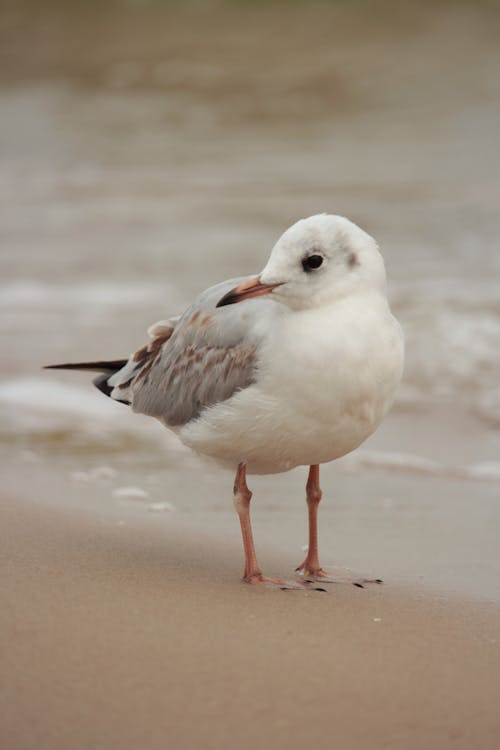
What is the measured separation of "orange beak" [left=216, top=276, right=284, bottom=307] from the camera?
3.74 meters

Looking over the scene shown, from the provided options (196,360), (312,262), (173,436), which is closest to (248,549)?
(196,360)

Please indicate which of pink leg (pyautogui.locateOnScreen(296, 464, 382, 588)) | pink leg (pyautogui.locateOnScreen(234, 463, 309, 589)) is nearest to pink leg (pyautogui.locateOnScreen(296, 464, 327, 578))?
pink leg (pyautogui.locateOnScreen(296, 464, 382, 588))

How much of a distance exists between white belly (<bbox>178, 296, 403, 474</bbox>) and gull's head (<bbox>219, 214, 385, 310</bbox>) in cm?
8

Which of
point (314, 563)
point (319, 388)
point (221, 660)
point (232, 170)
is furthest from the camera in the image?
point (232, 170)

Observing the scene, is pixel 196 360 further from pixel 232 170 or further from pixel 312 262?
pixel 232 170

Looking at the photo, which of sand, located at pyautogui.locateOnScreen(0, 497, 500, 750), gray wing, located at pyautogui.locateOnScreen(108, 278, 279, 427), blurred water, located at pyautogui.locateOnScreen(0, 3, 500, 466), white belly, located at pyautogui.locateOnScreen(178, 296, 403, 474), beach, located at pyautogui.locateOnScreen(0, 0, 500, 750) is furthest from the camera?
blurred water, located at pyautogui.locateOnScreen(0, 3, 500, 466)

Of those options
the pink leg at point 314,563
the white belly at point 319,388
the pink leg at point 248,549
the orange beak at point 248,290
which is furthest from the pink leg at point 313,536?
the orange beak at point 248,290

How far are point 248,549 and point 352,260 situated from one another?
1027 mm

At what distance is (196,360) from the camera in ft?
14.0

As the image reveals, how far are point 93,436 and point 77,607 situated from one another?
9.99ft

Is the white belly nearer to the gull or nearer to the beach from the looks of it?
the gull

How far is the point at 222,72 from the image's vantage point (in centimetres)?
Result: 1680

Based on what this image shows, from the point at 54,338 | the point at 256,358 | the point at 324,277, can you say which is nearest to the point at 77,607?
the point at 256,358

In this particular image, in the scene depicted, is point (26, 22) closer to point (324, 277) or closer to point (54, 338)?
point (54, 338)
